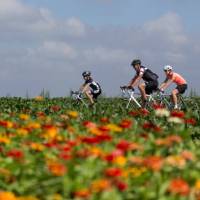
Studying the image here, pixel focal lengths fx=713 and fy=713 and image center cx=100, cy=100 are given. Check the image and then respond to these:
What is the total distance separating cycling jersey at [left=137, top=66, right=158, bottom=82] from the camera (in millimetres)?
19938

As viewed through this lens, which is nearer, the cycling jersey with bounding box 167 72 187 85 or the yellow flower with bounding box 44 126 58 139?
the yellow flower with bounding box 44 126 58 139

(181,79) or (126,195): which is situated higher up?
(181,79)

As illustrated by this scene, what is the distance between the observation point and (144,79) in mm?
20344

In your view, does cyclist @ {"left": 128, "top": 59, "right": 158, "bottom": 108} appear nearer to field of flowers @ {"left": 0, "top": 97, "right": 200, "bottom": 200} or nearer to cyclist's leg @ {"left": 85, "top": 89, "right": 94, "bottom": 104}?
cyclist's leg @ {"left": 85, "top": 89, "right": 94, "bottom": 104}

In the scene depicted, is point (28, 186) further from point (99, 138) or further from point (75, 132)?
point (75, 132)

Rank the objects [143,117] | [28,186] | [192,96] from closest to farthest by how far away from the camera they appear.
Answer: [28,186] < [143,117] < [192,96]

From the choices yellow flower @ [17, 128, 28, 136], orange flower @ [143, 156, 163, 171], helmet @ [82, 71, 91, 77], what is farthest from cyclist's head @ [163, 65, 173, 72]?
orange flower @ [143, 156, 163, 171]

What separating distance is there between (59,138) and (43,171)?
158 centimetres

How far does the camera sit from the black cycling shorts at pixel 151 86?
20438 mm

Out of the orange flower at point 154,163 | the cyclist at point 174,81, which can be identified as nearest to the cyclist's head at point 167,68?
the cyclist at point 174,81

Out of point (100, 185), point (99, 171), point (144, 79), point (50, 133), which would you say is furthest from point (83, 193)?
point (144, 79)

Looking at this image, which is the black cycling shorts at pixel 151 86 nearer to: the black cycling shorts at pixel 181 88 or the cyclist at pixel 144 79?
the cyclist at pixel 144 79

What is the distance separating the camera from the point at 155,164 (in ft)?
17.5

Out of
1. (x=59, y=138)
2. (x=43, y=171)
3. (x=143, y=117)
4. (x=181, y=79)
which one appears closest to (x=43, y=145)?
(x=59, y=138)
